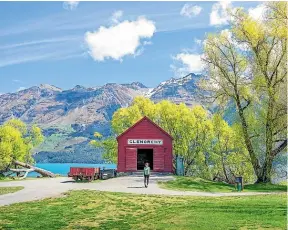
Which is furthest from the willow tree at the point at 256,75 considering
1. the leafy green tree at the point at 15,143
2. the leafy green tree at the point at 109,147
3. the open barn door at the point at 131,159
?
the leafy green tree at the point at 15,143

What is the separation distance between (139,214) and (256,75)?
25975 mm

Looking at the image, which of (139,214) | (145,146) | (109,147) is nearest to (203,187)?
(145,146)

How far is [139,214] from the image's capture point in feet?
60.3

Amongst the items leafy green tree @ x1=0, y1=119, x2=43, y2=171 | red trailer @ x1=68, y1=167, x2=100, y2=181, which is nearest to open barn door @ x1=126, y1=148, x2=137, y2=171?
red trailer @ x1=68, y1=167, x2=100, y2=181

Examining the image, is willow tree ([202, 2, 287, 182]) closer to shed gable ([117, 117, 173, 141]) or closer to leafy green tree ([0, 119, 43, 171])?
shed gable ([117, 117, 173, 141])

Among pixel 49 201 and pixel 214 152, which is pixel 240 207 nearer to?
pixel 49 201

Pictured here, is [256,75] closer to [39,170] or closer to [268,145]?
[268,145]

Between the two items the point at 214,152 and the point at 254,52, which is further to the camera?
Result: the point at 214,152

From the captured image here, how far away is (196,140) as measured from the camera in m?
60.6

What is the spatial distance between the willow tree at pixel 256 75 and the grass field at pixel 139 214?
18387 mm

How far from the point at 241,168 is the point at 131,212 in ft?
134

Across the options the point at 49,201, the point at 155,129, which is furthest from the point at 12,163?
the point at 49,201

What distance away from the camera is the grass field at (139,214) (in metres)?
15.6

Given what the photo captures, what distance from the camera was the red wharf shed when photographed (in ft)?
156
